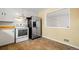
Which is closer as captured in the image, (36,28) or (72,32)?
(72,32)

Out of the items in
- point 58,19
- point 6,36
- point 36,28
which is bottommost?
point 6,36

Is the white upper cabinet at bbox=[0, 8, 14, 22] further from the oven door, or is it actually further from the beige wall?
the beige wall

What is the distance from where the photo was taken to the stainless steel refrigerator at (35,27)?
138 cm

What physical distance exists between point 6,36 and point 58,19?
1.01 m

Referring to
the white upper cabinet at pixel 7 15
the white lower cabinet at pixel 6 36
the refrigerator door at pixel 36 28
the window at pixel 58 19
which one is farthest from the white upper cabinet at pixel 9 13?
the window at pixel 58 19

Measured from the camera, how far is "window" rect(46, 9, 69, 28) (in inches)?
50.4

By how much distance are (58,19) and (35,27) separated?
1.53 feet

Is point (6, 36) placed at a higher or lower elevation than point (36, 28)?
lower

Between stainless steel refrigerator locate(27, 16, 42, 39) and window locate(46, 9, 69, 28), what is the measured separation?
18 centimetres

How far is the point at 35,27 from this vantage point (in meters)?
1.42

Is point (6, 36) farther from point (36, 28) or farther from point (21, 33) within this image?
point (36, 28)

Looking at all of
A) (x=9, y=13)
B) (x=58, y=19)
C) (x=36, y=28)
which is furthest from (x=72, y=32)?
(x=9, y=13)

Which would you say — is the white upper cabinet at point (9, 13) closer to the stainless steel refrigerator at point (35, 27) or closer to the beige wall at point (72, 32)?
the stainless steel refrigerator at point (35, 27)
